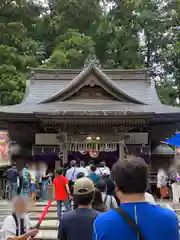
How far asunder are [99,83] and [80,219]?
1655 cm

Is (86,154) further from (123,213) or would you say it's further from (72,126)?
(123,213)

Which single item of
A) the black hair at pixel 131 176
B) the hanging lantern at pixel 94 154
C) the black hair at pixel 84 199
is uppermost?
the hanging lantern at pixel 94 154

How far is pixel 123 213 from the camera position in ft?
7.98

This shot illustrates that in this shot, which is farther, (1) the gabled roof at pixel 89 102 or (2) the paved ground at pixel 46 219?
(1) the gabled roof at pixel 89 102

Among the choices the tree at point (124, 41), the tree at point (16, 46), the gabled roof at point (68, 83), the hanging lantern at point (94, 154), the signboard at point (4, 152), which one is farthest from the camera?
the tree at point (124, 41)

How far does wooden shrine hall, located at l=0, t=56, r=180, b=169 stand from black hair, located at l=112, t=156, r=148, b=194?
47.0 ft

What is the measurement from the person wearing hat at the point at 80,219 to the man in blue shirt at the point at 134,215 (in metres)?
1.32

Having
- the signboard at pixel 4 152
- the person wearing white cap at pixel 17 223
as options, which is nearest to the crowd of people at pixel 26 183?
the signboard at pixel 4 152

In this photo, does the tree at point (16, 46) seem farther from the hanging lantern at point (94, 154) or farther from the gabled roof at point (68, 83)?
the hanging lantern at point (94, 154)

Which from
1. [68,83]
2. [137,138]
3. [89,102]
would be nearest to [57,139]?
[89,102]

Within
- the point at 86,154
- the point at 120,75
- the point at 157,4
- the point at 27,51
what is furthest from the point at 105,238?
the point at 157,4

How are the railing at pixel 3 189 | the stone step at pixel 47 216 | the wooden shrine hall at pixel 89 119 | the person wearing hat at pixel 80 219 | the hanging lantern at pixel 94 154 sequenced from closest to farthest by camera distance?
the person wearing hat at pixel 80 219
the stone step at pixel 47 216
the railing at pixel 3 189
the wooden shrine hall at pixel 89 119
the hanging lantern at pixel 94 154

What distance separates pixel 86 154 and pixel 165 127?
14.1 feet

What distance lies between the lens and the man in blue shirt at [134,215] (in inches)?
94.5
